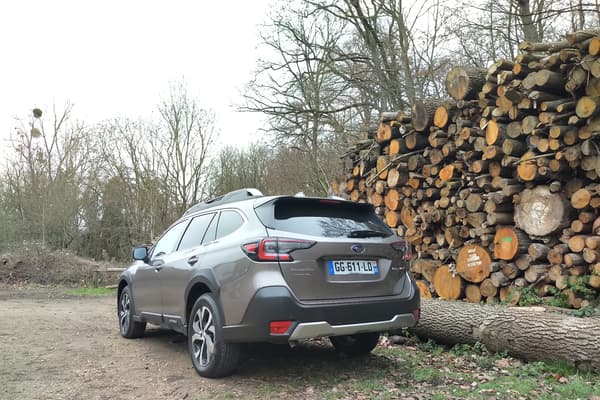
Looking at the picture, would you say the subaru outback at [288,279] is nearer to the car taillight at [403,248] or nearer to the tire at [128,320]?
the car taillight at [403,248]

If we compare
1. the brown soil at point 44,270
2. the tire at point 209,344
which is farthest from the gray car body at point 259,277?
the brown soil at point 44,270

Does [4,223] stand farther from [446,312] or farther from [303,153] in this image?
[446,312]

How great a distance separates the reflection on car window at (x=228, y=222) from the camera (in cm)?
459

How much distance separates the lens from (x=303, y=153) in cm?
2062

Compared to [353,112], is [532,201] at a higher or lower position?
lower

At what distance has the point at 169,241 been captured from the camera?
6.15m

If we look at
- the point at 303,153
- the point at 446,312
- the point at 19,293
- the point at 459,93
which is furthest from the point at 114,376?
the point at 303,153

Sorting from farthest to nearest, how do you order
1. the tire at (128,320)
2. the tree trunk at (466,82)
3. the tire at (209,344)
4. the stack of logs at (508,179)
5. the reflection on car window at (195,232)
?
the tree trunk at (466,82), the tire at (128,320), the stack of logs at (508,179), the reflection on car window at (195,232), the tire at (209,344)

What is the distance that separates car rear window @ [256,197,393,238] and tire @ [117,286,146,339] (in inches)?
127

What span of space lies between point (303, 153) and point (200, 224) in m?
15.4

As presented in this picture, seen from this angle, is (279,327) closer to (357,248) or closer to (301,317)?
(301,317)

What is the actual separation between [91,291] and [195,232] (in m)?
10.4

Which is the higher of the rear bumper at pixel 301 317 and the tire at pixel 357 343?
the rear bumper at pixel 301 317

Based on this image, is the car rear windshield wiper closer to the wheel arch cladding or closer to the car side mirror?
the wheel arch cladding
